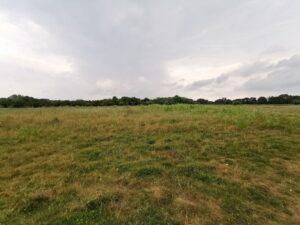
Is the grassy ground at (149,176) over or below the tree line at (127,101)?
below

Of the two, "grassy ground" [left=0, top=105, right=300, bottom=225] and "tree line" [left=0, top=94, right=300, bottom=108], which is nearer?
"grassy ground" [left=0, top=105, right=300, bottom=225]

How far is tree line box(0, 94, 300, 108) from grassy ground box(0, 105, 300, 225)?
31806 mm

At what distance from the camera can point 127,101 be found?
5062 cm

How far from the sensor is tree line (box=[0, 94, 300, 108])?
4384 cm

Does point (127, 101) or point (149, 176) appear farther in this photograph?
point (127, 101)

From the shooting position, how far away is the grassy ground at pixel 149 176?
556cm

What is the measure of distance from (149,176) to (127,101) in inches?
1716

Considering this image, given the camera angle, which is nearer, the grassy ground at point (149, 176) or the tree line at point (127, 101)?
the grassy ground at point (149, 176)

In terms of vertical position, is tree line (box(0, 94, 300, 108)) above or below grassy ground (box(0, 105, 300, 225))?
above

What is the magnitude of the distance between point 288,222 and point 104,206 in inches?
145

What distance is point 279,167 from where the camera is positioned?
28.8 feet

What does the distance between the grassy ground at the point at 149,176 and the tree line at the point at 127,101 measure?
31.8m

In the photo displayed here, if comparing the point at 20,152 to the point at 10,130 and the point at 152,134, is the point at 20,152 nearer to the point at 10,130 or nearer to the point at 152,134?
the point at 10,130

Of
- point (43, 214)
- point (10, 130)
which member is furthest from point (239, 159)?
point (10, 130)
